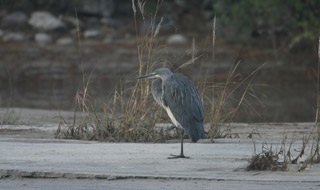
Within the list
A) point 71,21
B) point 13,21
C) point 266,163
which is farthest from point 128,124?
point 71,21

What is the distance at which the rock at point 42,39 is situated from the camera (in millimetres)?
22812

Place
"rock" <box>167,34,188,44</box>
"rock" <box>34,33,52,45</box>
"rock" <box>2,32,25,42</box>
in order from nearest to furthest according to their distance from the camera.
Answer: "rock" <box>167,34,188,44</box>
"rock" <box>34,33,52,45</box>
"rock" <box>2,32,25,42</box>

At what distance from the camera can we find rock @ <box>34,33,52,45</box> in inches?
898

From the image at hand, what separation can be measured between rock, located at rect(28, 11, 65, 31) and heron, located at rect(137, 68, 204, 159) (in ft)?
56.2

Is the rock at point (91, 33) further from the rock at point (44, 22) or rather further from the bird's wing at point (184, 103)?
the bird's wing at point (184, 103)

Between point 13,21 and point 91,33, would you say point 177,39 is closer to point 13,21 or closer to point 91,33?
point 91,33

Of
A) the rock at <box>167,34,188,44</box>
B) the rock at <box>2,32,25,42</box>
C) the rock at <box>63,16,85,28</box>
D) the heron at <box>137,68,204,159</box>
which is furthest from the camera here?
the rock at <box>63,16,85,28</box>

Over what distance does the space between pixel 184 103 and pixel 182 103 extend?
0.02 meters

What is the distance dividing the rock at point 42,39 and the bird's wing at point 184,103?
16.4 metres

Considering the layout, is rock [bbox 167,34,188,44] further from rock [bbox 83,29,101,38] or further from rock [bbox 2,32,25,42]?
rock [bbox 2,32,25,42]

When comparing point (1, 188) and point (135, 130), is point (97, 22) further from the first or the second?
point (1, 188)

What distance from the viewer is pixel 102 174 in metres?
5.32

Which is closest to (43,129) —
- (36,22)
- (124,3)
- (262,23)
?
(262,23)

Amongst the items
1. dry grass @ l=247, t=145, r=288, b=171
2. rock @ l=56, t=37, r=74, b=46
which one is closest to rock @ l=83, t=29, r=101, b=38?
rock @ l=56, t=37, r=74, b=46
